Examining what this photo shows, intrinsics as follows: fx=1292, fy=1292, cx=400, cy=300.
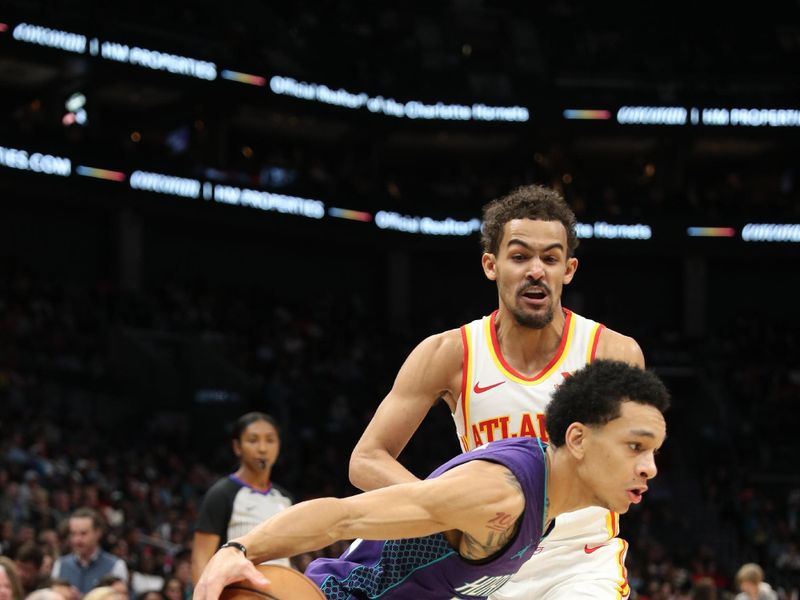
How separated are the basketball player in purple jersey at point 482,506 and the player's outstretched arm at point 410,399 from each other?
739 millimetres

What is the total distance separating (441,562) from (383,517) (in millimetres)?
456

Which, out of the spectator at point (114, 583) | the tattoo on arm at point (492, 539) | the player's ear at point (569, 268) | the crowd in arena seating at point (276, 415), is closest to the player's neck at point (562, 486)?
the tattoo on arm at point (492, 539)

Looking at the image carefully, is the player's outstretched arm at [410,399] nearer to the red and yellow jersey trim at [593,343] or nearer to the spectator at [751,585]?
the red and yellow jersey trim at [593,343]

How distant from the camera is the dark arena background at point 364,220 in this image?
2375 centimetres

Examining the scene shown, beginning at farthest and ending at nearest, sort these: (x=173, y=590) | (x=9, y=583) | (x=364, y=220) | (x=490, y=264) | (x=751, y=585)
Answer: (x=364, y=220) < (x=751, y=585) < (x=173, y=590) < (x=9, y=583) < (x=490, y=264)

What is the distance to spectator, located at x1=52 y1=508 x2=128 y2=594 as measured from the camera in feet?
32.8

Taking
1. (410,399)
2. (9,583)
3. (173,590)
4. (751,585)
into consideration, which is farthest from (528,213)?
(751,585)

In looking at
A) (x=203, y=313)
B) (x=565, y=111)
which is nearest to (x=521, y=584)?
(x=203, y=313)

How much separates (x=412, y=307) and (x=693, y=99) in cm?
887

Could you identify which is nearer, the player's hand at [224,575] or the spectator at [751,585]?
the player's hand at [224,575]

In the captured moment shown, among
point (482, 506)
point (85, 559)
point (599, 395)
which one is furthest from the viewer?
point (85, 559)

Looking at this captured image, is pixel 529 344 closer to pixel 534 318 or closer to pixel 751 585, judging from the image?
pixel 534 318

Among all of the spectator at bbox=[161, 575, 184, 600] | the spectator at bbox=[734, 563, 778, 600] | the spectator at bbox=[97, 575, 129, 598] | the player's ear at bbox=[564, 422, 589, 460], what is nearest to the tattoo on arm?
the player's ear at bbox=[564, 422, 589, 460]

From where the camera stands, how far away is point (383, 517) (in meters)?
4.01
